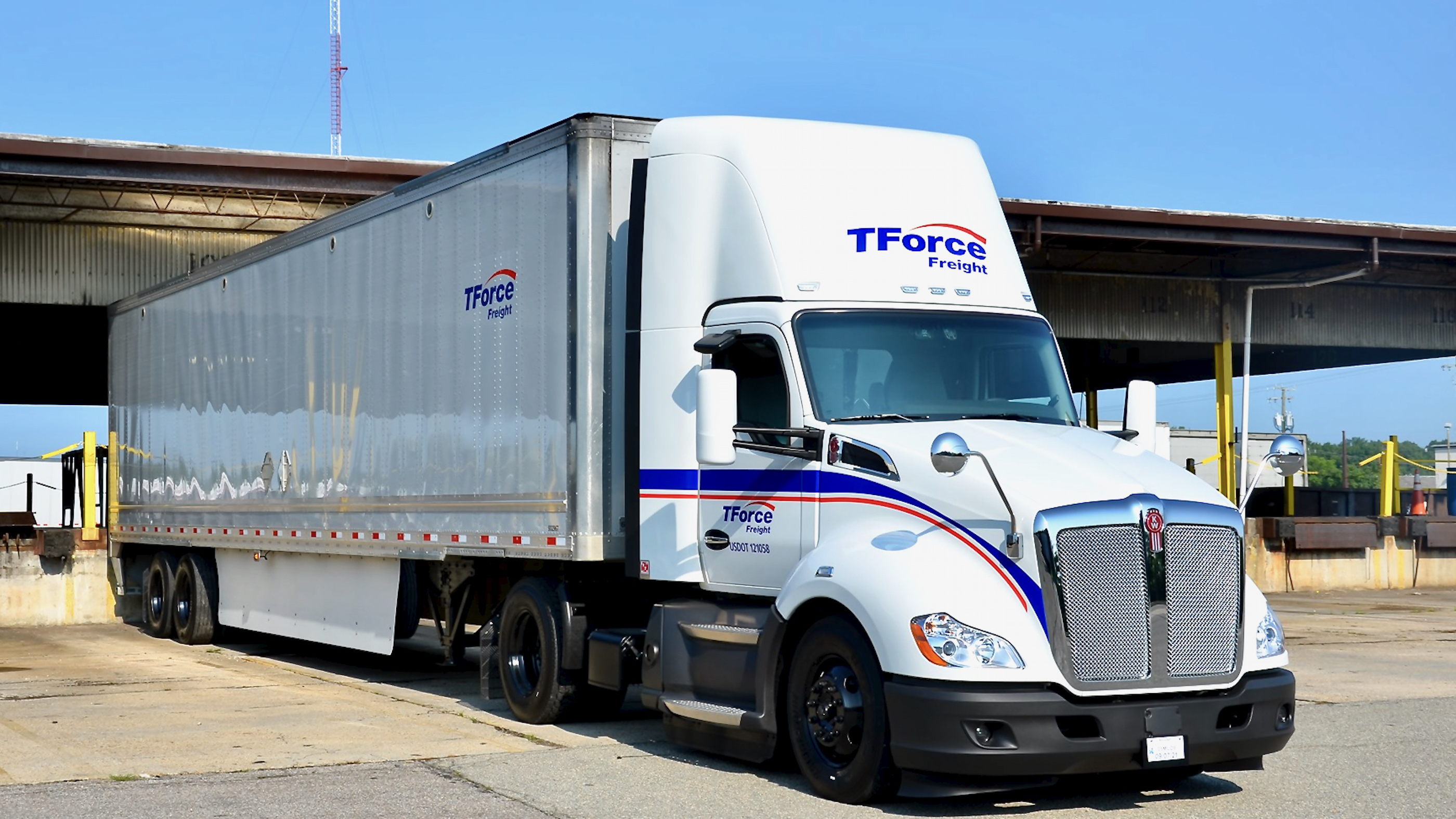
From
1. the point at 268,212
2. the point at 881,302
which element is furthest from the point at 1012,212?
the point at 881,302

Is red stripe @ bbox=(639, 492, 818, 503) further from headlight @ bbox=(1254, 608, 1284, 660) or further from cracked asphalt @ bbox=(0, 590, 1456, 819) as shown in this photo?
headlight @ bbox=(1254, 608, 1284, 660)

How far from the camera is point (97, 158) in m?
21.0

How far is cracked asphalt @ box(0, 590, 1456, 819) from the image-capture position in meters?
8.16

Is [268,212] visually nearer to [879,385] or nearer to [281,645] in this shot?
[281,645]

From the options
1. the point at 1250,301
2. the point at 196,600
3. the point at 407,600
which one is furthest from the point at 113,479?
the point at 1250,301

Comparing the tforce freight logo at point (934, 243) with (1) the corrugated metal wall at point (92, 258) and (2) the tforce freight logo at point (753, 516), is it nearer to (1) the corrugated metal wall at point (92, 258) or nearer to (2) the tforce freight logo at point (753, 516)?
(2) the tforce freight logo at point (753, 516)

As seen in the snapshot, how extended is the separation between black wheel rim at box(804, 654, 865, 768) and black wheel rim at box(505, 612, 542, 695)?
3.37m

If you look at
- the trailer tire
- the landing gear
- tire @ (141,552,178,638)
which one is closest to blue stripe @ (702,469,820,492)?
the trailer tire

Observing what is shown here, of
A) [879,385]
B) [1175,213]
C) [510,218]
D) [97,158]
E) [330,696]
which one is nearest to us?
[879,385]

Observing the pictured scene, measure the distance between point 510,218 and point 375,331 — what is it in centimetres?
258

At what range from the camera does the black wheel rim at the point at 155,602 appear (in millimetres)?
19844

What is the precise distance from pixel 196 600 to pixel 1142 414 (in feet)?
42.0

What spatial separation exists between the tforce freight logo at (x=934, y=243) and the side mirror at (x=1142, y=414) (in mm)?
1187

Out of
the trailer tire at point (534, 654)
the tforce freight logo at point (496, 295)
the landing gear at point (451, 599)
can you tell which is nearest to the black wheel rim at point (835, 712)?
the trailer tire at point (534, 654)
